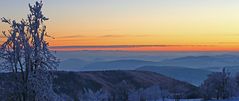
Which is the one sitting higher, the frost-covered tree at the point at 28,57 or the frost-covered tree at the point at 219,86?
the frost-covered tree at the point at 28,57

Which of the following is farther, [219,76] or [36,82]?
[219,76]

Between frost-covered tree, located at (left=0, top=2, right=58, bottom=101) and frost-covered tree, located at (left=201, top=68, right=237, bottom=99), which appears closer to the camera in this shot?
frost-covered tree, located at (left=0, top=2, right=58, bottom=101)

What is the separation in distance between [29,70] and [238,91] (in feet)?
368

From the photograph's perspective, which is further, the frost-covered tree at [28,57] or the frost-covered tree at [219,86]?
the frost-covered tree at [219,86]

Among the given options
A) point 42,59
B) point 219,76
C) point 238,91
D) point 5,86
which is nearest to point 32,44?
point 42,59

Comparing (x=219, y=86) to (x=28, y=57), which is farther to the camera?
(x=219, y=86)

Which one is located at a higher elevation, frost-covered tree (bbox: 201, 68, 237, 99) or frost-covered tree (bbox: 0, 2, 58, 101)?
frost-covered tree (bbox: 0, 2, 58, 101)

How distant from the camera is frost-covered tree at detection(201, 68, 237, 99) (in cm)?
12062

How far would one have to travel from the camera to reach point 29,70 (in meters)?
24.2

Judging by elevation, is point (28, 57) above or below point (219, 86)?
above

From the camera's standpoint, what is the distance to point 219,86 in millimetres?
120938

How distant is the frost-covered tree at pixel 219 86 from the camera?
396 ft

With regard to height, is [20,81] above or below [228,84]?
above

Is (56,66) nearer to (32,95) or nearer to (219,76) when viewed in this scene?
(32,95)
